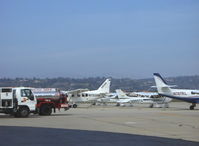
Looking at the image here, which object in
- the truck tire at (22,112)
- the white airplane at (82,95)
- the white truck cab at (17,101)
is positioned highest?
the white airplane at (82,95)

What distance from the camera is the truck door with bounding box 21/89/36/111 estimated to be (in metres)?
28.5

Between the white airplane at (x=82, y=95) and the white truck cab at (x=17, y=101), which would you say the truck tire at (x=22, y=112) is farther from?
the white airplane at (x=82, y=95)

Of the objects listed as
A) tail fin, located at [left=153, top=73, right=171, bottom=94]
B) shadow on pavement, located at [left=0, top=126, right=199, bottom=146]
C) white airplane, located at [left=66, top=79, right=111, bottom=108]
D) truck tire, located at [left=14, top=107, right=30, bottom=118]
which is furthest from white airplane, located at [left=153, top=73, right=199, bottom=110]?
shadow on pavement, located at [left=0, top=126, right=199, bottom=146]

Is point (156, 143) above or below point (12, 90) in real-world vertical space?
below

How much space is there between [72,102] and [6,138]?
154 feet

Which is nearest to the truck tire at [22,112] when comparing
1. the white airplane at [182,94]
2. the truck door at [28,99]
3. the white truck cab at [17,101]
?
the white truck cab at [17,101]

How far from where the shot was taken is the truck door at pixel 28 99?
28.5 meters

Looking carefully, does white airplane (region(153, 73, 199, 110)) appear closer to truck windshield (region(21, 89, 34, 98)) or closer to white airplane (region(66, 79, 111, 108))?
white airplane (region(66, 79, 111, 108))

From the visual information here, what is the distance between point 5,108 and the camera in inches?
1089

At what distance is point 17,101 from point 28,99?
2.77ft

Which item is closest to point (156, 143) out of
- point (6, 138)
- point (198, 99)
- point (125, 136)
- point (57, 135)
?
point (125, 136)

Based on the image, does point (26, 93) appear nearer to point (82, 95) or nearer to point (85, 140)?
point (85, 140)

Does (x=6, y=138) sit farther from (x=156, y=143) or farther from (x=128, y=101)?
(x=128, y=101)

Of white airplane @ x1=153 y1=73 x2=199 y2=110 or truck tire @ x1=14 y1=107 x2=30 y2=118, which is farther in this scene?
white airplane @ x1=153 y1=73 x2=199 y2=110
